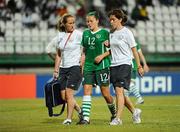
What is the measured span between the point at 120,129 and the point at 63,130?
1.09 m

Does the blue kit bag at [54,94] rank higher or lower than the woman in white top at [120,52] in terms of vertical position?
lower

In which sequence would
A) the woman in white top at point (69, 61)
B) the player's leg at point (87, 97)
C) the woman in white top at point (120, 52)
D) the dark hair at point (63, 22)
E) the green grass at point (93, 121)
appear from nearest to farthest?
the green grass at point (93, 121) → the woman in white top at point (120, 52) → the player's leg at point (87, 97) → the dark hair at point (63, 22) → the woman in white top at point (69, 61)

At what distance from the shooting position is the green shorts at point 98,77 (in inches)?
566

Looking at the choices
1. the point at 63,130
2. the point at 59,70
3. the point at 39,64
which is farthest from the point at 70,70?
the point at 39,64

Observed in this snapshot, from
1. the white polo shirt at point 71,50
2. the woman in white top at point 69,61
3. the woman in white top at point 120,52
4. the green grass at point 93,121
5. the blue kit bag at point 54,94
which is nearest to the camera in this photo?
the green grass at point 93,121

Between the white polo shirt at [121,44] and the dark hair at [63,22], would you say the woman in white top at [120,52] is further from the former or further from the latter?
the dark hair at [63,22]

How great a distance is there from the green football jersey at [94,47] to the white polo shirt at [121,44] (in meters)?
0.21

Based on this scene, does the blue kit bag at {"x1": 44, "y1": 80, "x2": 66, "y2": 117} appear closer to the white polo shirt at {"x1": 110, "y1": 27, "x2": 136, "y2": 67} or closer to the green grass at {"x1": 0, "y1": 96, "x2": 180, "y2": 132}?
the green grass at {"x1": 0, "y1": 96, "x2": 180, "y2": 132}

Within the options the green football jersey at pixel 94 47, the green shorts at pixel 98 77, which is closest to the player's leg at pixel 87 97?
the green shorts at pixel 98 77

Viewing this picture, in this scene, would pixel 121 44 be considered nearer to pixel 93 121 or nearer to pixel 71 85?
pixel 71 85

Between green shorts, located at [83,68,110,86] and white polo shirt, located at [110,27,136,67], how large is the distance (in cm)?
27

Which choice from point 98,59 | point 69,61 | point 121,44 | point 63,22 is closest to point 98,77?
point 98,59

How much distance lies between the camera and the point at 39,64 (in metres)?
31.8

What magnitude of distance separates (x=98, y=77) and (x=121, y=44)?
2.82 ft
